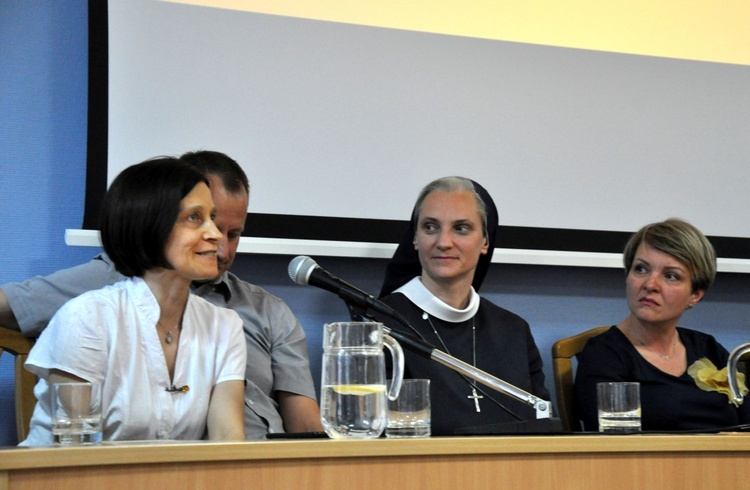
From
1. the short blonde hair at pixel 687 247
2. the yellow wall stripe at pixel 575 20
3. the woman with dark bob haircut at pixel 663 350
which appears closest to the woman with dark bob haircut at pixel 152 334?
the yellow wall stripe at pixel 575 20

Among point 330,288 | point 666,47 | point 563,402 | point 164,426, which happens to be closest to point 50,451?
point 164,426

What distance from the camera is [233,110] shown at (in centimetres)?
241

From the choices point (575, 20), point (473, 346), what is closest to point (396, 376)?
Result: point (473, 346)

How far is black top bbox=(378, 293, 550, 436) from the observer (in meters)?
2.22

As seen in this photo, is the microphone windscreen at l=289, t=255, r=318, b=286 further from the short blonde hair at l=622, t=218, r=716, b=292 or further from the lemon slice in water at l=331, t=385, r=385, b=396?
the short blonde hair at l=622, t=218, r=716, b=292

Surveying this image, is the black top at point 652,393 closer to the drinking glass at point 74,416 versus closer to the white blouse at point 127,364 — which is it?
the white blouse at point 127,364

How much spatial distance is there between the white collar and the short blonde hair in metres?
0.53

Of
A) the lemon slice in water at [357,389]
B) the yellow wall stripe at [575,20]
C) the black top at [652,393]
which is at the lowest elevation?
the black top at [652,393]

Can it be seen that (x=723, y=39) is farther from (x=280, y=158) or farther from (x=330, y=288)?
(x=330, y=288)

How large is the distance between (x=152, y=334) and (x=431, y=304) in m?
0.89

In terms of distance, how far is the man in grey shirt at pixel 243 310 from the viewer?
1.98m

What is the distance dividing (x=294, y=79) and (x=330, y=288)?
0.98m

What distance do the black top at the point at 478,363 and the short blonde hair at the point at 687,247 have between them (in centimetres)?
42

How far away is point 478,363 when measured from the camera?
234 cm
